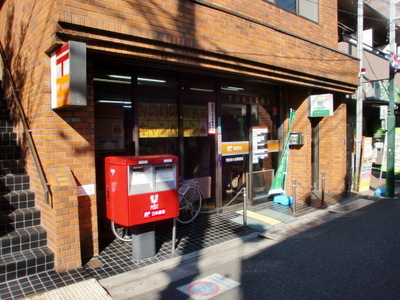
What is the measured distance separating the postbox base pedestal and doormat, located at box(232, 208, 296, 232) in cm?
254

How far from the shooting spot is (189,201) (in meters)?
7.02

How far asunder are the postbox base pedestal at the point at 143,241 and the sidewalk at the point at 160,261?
10 cm

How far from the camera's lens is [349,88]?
10438mm

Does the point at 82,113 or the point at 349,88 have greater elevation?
the point at 349,88

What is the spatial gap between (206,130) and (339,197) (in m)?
5.40

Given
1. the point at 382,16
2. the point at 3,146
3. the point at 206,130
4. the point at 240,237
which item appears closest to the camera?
the point at 3,146

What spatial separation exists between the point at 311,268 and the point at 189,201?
295 centimetres

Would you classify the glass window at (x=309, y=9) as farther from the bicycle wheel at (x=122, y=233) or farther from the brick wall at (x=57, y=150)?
the bicycle wheel at (x=122, y=233)

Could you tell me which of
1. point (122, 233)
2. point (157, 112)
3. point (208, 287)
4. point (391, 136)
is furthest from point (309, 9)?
point (208, 287)

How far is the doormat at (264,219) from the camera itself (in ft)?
22.9

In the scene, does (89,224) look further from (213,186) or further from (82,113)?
(213,186)

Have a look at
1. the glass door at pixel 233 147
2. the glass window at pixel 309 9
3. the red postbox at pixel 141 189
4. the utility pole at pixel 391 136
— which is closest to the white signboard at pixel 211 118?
the glass door at pixel 233 147

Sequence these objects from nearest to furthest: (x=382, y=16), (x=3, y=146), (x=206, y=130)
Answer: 1. (x=3, y=146)
2. (x=206, y=130)
3. (x=382, y=16)

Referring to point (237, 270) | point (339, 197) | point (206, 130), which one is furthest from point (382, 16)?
point (237, 270)
